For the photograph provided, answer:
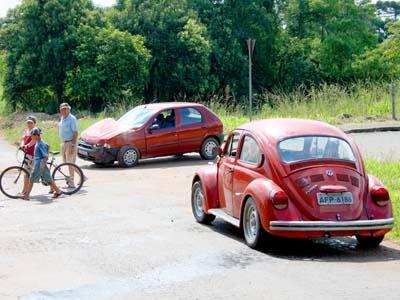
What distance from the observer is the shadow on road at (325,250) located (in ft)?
33.2

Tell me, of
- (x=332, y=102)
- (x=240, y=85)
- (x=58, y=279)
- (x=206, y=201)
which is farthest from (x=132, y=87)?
(x=58, y=279)

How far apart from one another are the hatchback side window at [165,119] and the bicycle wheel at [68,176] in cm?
565

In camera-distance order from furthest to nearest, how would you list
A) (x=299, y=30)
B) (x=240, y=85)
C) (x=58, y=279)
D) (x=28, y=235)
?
(x=299, y=30) → (x=240, y=85) → (x=28, y=235) → (x=58, y=279)

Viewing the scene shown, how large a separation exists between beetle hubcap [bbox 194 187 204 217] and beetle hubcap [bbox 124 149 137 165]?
928 centimetres

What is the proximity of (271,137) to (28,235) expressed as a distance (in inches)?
148

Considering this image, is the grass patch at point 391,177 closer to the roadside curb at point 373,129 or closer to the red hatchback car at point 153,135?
the red hatchback car at point 153,135

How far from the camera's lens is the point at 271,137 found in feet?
36.5

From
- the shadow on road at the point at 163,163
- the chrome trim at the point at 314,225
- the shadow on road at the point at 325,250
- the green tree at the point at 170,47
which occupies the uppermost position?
the green tree at the point at 170,47

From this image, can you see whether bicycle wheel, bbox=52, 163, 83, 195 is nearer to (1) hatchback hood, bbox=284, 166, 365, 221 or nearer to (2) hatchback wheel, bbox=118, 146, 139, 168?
(2) hatchback wheel, bbox=118, 146, 139, 168

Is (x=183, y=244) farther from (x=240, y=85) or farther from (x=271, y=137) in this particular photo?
(x=240, y=85)

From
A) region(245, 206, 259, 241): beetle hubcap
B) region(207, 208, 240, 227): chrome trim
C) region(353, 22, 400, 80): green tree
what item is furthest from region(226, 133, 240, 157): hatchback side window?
region(353, 22, 400, 80): green tree

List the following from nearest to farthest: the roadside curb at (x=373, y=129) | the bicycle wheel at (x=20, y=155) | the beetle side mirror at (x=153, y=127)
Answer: the bicycle wheel at (x=20, y=155)
the beetle side mirror at (x=153, y=127)
the roadside curb at (x=373, y=129)

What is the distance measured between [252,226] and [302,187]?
90cm

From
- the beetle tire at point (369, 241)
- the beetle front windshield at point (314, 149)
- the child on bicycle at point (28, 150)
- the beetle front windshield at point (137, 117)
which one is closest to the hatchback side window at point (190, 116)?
the beetle front windshield at point (137, 117)
